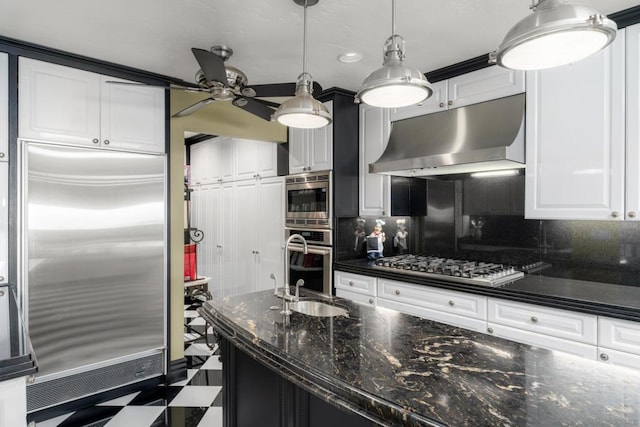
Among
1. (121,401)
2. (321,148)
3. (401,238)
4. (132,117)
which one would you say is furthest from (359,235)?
(121,401)

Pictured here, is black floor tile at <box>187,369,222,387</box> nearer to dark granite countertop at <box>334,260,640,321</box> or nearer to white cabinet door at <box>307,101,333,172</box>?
dark granite countertop at <box>334,260,640,321</box>

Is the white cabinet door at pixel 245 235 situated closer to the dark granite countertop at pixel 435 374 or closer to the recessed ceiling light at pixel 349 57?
the recessed ceiling light at pixel 349 57

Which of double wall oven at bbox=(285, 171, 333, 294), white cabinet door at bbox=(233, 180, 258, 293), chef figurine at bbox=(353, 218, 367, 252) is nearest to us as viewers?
double wall oven at bbox=(285, 171, 333, 294)

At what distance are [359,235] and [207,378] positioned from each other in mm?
1904

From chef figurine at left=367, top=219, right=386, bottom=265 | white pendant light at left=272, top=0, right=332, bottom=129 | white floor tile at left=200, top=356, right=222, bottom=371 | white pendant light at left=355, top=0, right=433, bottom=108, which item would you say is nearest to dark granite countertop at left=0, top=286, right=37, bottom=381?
white pendant light at left=272, top=0, right=332, bottom=129

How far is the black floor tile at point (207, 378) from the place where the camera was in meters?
3.04

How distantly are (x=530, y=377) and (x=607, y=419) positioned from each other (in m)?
0.22

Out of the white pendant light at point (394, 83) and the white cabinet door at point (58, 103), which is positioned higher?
the white cabinet door at point (58, 103)

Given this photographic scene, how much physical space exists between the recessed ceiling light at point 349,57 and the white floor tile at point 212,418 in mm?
2734

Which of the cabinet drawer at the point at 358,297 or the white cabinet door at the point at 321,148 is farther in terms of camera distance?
the white cabinet door at the point at 321,148

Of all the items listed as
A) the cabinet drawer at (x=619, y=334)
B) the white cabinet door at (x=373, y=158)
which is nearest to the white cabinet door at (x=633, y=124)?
the cabinet drawer at (x=619, y=334)

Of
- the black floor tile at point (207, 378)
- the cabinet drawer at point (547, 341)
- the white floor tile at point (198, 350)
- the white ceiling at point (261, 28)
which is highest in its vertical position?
the white ceiling at point (261, 28)

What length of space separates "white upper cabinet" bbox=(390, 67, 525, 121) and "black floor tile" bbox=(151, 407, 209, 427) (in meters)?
2.89

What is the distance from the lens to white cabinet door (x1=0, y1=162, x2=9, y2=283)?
2373mm
